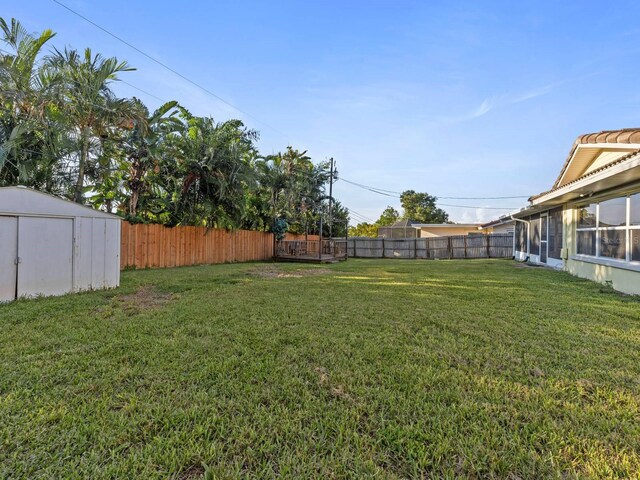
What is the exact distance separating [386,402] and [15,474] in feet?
6.86

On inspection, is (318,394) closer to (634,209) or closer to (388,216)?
(634,209)

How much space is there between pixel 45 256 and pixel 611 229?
1170 centimetres

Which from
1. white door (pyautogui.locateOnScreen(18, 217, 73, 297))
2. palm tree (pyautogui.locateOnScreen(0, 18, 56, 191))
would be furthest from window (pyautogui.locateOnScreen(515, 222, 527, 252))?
palm tree (pyautogui.locateOnScreen(0, 18, 56, 191))

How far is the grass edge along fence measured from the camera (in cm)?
1040

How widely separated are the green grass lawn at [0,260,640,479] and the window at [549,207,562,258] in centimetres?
707

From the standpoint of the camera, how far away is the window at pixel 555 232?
34.5 feet

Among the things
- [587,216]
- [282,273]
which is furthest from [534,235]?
[282,273]

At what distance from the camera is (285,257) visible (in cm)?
1559

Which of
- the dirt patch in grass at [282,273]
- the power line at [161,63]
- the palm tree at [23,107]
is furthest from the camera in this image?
the dirt patch in grass at [282,273]

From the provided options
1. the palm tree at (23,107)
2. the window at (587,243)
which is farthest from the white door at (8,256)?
the window at (587,243)

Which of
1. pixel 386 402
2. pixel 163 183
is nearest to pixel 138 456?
pixel 386 402

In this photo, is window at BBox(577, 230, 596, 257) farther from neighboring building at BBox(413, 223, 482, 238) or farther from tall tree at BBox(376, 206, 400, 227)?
tall tree at BBox(376, 206, 400, 227)

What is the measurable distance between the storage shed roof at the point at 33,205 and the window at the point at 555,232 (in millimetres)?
13548

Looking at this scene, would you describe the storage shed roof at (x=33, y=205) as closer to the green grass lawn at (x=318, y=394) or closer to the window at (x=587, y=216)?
the green grass lawn at (x=318, y=394)
